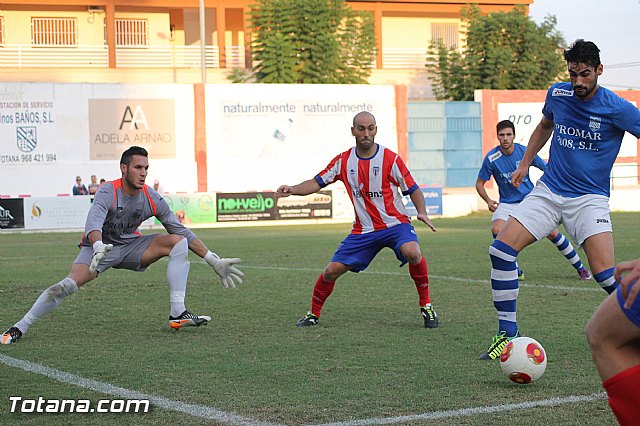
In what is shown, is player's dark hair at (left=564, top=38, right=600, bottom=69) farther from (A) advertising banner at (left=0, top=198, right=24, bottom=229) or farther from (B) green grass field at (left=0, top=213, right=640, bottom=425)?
(A) advertising banner at (left=0, top=198, right=24, bottom=229)

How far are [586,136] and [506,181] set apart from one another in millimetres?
5839

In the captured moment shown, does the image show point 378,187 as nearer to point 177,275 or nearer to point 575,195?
point 177,275

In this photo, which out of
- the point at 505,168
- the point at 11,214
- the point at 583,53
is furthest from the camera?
the point at 11,214

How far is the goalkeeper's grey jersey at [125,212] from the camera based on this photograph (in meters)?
8.91

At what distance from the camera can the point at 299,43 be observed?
42.5 m

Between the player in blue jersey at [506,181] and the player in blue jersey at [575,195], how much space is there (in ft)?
16.4

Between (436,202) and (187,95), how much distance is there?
10224 mm

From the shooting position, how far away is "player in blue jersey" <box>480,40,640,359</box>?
284 inches

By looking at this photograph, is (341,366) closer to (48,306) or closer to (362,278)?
Answer: (48,306)

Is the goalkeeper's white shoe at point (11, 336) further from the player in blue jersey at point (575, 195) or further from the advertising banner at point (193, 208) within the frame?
the advertising banner at point (193, 208)

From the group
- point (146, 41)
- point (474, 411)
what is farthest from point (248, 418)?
point (146, 41)

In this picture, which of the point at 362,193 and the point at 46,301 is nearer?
the point at 46,301

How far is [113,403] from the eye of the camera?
5992 millimetres

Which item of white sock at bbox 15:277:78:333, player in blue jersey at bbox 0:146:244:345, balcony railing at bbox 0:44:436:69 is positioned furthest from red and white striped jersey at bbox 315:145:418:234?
balcony railing at bbox 0:44:436:69
